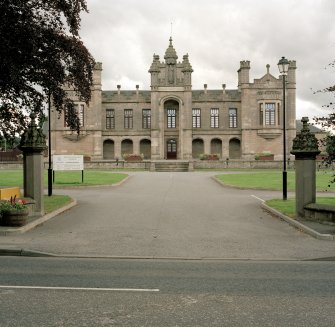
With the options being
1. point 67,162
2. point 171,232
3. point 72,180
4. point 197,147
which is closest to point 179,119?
point 197,147

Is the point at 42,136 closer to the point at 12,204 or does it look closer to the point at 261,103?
the point at 12,204

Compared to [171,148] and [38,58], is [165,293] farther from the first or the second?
[171,148]

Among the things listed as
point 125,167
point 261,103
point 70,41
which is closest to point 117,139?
point 125,167

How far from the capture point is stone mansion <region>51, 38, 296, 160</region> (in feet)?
190

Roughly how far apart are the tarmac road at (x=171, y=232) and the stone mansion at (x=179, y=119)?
3913cm

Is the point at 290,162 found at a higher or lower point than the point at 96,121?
lower

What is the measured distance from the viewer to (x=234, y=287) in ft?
22.7

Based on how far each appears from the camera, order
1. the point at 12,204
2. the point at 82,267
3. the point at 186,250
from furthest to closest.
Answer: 1. the point at 12,204
2. the point at 186,250
3. the point at 82,267

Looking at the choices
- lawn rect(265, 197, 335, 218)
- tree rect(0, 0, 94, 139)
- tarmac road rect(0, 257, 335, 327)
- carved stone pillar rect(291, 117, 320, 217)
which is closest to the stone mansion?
tree rect(0, 0, 94, 139)

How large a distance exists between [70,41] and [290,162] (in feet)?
124

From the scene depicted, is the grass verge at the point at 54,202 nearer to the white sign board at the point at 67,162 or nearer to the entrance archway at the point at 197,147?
the white sign board at the point at 67,162

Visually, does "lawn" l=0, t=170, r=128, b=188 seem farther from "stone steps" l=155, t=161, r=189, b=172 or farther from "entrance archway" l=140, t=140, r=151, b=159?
"entrance archway" l=140, t=140, r=151, b=159

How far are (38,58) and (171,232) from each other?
A: 956 cm

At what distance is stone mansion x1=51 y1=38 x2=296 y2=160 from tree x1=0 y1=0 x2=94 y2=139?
121ft
